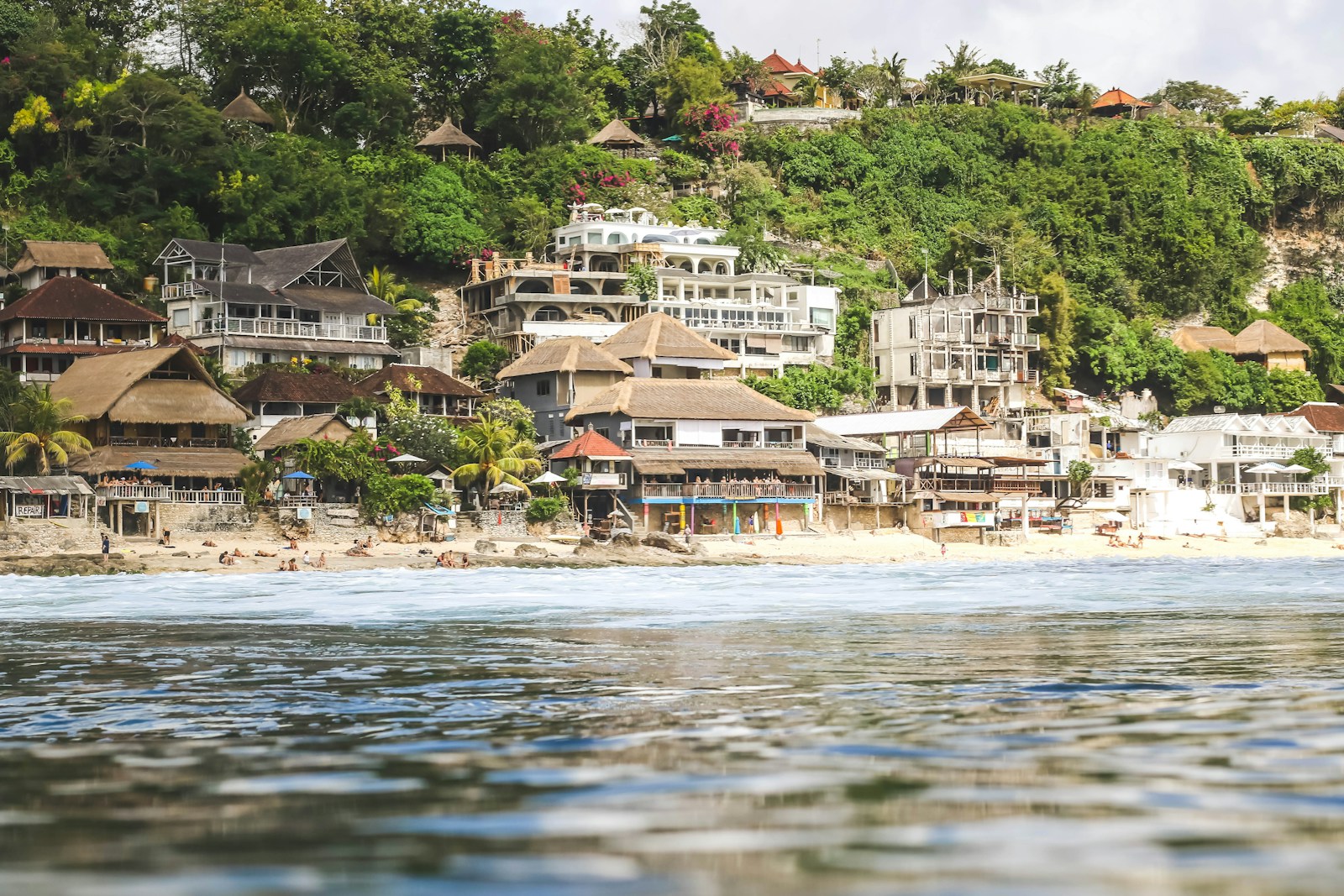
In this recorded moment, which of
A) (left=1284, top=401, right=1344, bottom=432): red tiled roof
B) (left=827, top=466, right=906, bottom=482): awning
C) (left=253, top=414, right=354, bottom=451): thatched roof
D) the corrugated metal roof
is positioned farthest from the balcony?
(left=1284, top=401, right=1344, bottom=432): red tiled roof

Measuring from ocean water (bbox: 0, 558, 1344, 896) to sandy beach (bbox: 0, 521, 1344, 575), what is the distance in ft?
59.2

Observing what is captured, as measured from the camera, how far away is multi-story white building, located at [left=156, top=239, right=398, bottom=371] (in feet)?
185

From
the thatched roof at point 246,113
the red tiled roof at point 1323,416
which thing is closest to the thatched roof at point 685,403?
the thatched roof at point 246,113

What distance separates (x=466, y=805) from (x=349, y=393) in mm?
46300

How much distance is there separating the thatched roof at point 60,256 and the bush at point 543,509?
761 inches

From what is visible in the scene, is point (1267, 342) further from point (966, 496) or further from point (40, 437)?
point (40, 437)

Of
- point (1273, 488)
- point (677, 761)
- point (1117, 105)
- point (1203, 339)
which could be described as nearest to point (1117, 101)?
point (1117, 105)

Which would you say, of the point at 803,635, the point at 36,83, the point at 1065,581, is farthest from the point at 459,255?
the point at 803,635

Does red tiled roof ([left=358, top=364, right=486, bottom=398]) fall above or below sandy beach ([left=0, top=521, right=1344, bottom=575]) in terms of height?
above

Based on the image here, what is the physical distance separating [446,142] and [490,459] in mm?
28062

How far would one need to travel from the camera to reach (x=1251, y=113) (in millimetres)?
100250

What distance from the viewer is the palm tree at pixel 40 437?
1751 inches

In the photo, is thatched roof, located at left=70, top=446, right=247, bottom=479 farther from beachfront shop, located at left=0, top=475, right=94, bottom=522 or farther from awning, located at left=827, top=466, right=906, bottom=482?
awning, located at left=827, top=466, right=906, bottom=482

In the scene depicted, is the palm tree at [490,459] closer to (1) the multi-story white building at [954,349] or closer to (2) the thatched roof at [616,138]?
(1) the multi-story white building at [954,349]
